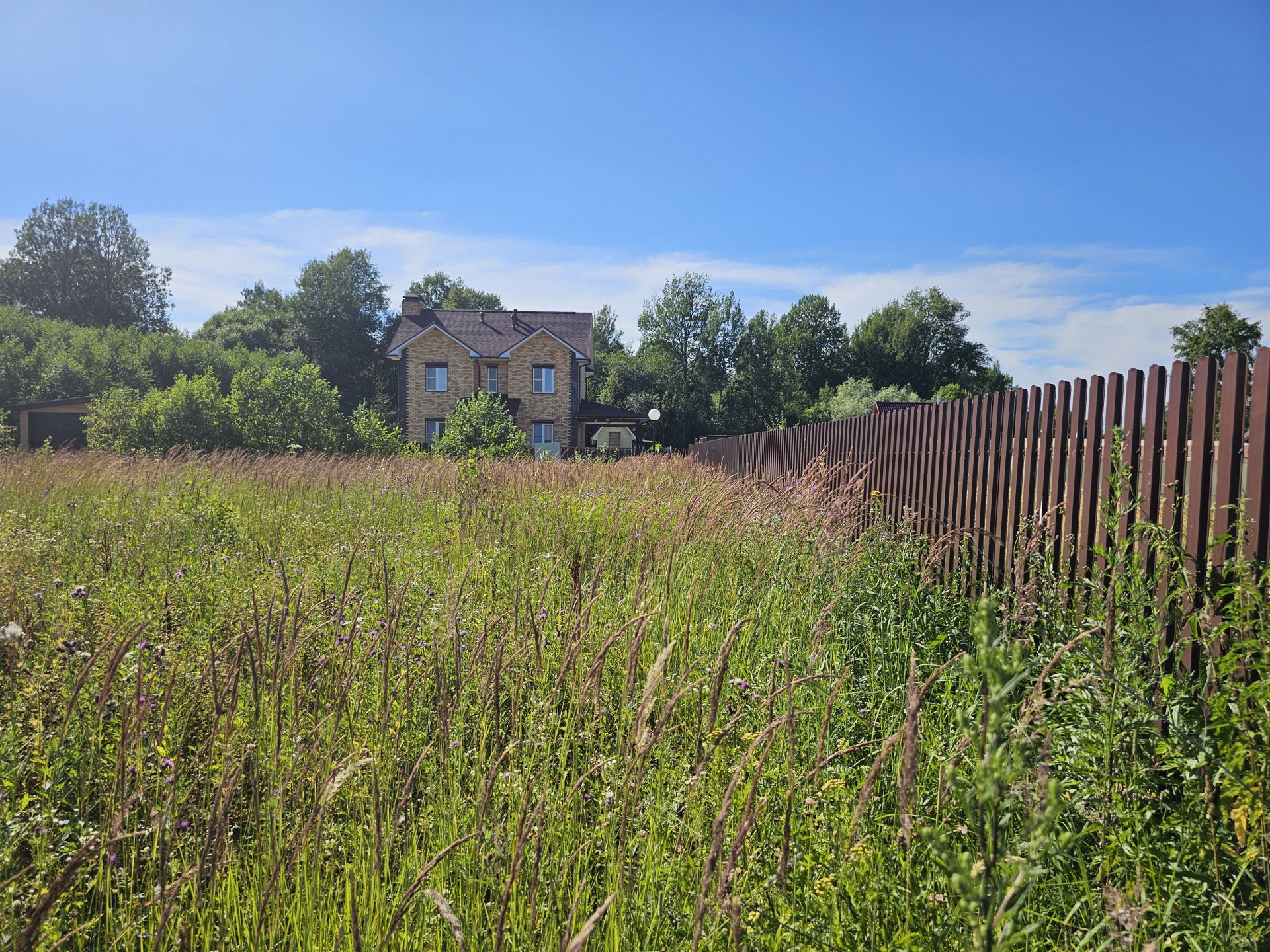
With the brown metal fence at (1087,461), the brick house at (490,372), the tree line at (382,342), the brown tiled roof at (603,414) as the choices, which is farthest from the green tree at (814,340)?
the brown metal fence at (1087,461)

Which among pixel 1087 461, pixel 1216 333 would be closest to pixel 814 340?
pixel 1216 333

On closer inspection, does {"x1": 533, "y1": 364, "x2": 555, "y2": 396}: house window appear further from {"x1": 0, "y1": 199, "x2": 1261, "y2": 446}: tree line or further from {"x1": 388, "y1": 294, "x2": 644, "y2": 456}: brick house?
{"x1": 0, "y1": 199, "x2": 1261, "y2": 446}: tree line

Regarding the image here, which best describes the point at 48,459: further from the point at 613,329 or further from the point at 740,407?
the point at 613,329

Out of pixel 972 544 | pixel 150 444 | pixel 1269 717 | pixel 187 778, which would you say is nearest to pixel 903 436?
pixel 972 544

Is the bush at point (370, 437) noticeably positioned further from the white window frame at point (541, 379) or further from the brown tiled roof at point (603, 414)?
the brown tiled roof at point (603, 414)

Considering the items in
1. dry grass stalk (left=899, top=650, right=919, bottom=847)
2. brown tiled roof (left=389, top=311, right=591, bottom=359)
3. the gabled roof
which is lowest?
dry grass stalk (left=899, top=650, right=919, bottom=847)

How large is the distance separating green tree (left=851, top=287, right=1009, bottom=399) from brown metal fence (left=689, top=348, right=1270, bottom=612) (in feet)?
209

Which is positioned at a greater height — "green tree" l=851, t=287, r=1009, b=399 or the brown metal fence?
"green tree" l=851, t=287, r=1009, b=399

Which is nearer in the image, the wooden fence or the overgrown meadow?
the overgrown meadow

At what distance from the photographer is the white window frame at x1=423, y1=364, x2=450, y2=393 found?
4028 cm

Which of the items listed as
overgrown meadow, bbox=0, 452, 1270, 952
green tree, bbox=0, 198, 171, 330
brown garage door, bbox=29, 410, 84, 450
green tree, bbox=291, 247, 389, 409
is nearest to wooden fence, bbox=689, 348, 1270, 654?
overgrown meadow, bbox=0, 452, 1270, 952

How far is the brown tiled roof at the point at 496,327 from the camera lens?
4069 centimetres

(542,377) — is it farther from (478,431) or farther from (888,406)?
(478,431)

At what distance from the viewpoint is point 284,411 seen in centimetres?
2491
